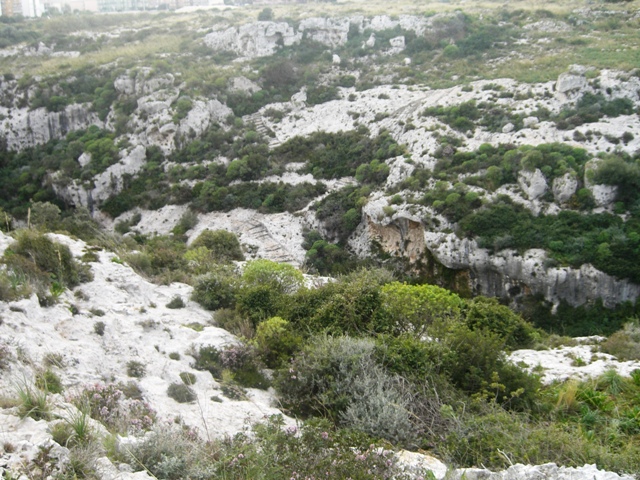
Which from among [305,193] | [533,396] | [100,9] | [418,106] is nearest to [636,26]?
[418,106]

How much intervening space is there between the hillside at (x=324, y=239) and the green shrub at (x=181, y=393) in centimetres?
5

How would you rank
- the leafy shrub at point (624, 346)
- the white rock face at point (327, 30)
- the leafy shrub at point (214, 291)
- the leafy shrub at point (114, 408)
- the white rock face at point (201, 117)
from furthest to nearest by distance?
the white rock face at point (327, 30) < the white rock face at point (201, 117) < the leafy shrub at point (214, 291) < the leafy shrub at point (624, 346) < the leafy shrub at point (114, 408)

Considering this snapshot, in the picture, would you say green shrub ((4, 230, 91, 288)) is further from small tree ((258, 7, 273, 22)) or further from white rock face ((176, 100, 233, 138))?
small tree ((258, 7, 273, 22))

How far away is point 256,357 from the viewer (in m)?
10.1

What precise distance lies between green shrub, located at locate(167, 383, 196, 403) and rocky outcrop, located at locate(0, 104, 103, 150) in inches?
1289

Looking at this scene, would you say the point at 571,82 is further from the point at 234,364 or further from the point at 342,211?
the point at 234,364

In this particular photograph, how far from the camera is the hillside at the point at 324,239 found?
23.5ft

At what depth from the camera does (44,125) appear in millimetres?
37094

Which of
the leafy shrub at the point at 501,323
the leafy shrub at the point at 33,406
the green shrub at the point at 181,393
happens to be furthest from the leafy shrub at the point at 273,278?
the leafy shrub at the point at 33,406

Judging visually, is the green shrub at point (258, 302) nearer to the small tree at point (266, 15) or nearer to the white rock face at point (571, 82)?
the white rock face at point (571, 82)

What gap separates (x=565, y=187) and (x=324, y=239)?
11.5 m

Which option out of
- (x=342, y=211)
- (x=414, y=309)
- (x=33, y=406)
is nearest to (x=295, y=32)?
(x=342, y=211)

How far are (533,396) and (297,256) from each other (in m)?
18.4

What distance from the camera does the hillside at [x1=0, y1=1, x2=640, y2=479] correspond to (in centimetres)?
718
